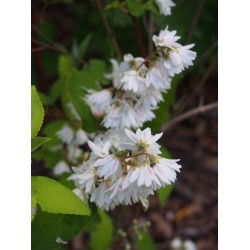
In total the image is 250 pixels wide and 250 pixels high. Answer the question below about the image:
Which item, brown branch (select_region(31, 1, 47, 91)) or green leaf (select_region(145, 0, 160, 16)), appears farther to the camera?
brown branch (select_region(31, 1, 47, 91))

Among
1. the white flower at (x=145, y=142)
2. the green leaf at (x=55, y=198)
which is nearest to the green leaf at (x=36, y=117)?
the green leaf at (x=55, y=198)

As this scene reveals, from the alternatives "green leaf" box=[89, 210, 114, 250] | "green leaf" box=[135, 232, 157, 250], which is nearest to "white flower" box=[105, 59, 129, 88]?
"green leaf" box=[89, 210, 114, 250]

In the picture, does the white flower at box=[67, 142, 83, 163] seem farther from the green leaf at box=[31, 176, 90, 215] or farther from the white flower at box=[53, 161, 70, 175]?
the green leaf at box=[31, 176, 90, 215]

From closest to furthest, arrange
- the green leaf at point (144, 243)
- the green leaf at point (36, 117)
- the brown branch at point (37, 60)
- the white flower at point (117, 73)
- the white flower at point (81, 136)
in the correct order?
the green leaf at point (36, 117) < the white flower at point (117, 73) < the white flower at point (81, 136) < the brown branch at point (37, 60) < the green leaf at point (144, 243)

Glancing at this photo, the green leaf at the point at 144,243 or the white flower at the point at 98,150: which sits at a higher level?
the white flower at the point at 98,150

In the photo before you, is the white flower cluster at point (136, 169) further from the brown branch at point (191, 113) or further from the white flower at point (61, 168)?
the brown branch at point (191, 113)

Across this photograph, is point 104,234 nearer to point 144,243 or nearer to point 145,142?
point 144,243
